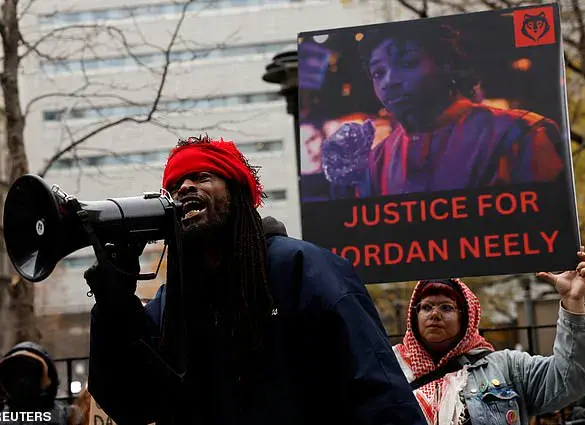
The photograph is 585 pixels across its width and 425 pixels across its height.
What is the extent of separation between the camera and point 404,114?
5211mm

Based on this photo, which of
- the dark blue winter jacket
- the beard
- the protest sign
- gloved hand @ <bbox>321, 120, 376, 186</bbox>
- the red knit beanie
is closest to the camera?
the dark blue winter jacket

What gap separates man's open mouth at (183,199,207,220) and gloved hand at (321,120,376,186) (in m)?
2.16

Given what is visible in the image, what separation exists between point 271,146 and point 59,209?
4921 centimetres

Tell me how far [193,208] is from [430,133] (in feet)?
7.47

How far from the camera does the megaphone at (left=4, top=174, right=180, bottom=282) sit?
2.76 metres

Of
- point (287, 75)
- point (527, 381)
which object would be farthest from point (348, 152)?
point (287, 75)

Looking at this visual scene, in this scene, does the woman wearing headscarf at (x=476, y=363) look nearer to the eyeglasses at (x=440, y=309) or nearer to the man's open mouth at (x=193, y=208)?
the eyeglasses at (x=440, y=309)

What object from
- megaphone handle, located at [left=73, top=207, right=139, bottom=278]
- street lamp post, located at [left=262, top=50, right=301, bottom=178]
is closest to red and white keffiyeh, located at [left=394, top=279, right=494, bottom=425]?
megaphone handle, located at [left=73, top=207, right=139, bottom=278]

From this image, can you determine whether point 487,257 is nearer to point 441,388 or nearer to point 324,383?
point 441,388

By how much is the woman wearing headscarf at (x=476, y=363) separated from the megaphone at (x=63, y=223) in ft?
6.75

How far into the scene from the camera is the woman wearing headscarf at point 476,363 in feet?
14.4

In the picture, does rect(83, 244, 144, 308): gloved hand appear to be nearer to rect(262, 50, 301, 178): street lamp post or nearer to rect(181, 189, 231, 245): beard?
rect(181, 189, 231, 245): beard

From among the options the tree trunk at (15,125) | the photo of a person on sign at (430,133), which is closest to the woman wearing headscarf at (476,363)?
the photo of a person on sign at (430,133)

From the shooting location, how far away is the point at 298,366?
9.66ft
